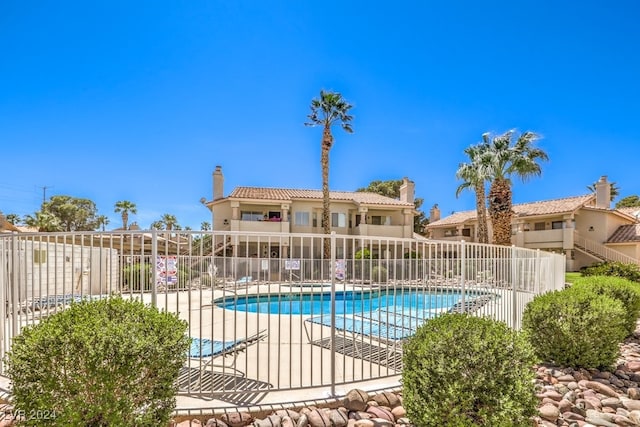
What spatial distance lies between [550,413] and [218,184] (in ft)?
92.4

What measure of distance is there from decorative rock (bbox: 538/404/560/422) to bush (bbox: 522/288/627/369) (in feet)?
5.60

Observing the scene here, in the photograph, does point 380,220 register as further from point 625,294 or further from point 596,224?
point 625,294

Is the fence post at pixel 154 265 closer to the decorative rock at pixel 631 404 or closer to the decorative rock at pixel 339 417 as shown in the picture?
the decorative rock at pixel 339 417

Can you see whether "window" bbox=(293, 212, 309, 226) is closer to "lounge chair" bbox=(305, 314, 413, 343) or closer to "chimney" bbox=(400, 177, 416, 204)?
"chimney" bbox=(400, 177, 416, 204)

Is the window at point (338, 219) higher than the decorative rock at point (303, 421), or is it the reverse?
the window at point (338, 219)

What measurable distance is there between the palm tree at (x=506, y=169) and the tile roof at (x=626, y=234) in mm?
11397

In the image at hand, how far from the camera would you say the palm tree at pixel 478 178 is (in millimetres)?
24375

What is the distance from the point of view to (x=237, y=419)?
3.70m

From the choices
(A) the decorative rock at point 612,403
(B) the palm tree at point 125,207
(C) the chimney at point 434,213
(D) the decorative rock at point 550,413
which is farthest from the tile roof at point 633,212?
(B) the palm tree at point 125,207

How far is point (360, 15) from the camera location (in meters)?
11.8

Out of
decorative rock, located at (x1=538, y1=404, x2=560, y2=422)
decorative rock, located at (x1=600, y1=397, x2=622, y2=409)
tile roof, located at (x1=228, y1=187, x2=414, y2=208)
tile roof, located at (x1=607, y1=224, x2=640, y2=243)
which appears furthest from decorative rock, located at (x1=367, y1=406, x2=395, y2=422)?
tile roof, located at (x1=607, y1=224, x2=640, y2=243)

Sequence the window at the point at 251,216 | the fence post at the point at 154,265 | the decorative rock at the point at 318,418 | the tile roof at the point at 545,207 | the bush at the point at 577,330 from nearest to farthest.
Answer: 1. the decorative rock at the point at 318,418
2. the fence post at the point at 154,265
3. the bush at the point at 577,330
4. the tile roof at the point at 545,207
5. the window at the point at 251,216

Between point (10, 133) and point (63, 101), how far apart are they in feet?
35.8

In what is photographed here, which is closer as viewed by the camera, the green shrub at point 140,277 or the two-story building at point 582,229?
the green shrub at point 140,277
